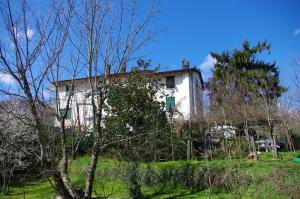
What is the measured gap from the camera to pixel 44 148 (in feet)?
25.6

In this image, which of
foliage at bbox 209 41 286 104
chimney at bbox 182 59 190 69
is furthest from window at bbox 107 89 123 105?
chimney at bbox 182 59 190 69

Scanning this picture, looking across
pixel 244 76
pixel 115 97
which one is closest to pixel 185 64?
pixel 244 76

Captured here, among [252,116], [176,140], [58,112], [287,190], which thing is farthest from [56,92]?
[252,116]

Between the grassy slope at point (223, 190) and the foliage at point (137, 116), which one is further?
the foliage at point (137, 116)

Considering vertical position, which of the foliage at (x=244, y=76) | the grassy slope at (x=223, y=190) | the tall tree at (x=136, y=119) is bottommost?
the grassy slope at (x=223, y=190)

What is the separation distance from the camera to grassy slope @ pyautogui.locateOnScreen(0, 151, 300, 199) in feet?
33.1

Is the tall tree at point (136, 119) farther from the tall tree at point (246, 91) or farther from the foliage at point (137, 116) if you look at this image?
the tall tree at point (246, 91)

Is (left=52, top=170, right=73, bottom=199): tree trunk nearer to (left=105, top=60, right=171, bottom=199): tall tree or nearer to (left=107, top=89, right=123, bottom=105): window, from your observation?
(left=105, top=60, right=171, bottom=199): tall tree

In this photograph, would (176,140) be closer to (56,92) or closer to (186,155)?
(186,155)

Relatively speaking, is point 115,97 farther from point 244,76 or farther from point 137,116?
point 244,76

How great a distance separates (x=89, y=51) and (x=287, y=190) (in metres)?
7.06

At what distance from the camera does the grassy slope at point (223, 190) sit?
1008cm

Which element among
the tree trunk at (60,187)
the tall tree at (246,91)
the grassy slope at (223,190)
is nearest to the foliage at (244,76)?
the tall tree at (246,91)

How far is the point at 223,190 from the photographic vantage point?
11203mm
